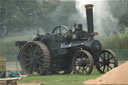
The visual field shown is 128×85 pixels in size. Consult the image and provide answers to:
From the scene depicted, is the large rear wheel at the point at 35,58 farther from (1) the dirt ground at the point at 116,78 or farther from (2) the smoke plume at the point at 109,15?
(2) the smoke plume at the point at 109,15

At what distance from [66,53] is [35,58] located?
169 centimetres

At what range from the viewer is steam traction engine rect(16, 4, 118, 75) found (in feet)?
60.3

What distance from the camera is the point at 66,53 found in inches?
751

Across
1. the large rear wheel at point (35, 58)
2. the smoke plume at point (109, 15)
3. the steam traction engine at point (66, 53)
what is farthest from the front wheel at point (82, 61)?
the smoke plume at point (109, 15)

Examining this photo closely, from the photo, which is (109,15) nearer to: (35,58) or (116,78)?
(35,58)

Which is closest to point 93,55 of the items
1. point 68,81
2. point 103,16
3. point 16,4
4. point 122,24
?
point 68,81

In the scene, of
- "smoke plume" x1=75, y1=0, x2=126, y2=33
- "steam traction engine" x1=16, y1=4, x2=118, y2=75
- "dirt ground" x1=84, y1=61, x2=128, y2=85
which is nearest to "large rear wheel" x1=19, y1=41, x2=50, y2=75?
"steam traction engine" x1=16, y1=4, x2=118, y2=75

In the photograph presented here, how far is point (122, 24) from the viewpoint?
1457 inches

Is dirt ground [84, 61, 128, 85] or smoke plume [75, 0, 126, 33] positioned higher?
smoke plume [75, 0, 126, 33]

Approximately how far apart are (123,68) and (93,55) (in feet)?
14.4

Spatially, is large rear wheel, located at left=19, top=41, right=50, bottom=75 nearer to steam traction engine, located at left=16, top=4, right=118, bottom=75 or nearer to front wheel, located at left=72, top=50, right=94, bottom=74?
steam traction engine, located at left=16, top=4, right=118, bottom=75

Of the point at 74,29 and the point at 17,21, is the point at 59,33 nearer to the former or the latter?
the point at 74,29

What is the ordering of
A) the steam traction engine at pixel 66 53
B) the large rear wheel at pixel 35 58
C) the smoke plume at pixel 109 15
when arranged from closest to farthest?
the steam traction engine at pixel 66 53, the large rear wheel at pixel 35 58, the smoke plume at pixel 109 15

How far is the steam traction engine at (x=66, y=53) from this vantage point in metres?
18.4
